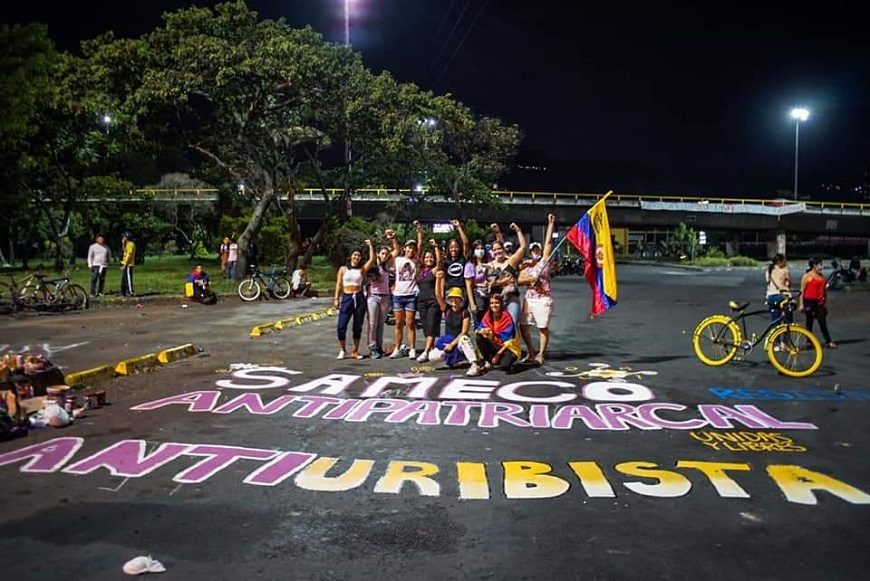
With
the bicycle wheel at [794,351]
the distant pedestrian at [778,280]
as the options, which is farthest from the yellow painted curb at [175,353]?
the distant pedestrian at [778,280]

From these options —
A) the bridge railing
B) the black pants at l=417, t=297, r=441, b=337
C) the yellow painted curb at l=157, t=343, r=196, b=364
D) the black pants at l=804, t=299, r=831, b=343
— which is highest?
the bridge railing

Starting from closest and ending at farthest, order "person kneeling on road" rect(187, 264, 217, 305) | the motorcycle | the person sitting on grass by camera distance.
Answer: the person sitting on grass, "person kneeling on road" rect(187, 264, 217, 305), the motorcycle

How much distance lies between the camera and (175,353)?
11.7 m

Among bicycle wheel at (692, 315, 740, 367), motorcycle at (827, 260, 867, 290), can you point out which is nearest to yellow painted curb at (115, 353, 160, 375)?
bicycle wheel at (692, 315, 740, 367)

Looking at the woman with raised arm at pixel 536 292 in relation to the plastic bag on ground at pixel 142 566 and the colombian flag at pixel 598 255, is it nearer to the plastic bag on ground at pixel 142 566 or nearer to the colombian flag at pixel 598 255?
the colombian flag at pixel 598 255

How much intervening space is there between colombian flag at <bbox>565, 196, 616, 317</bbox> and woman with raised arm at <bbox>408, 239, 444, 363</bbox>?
7.07 ft

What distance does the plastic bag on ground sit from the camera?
13.9ft

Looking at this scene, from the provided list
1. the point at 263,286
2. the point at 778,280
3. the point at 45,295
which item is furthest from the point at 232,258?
the point at 778,280

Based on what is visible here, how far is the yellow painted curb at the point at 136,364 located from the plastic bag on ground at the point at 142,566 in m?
6.46

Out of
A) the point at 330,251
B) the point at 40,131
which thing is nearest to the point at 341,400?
the point at 40,131

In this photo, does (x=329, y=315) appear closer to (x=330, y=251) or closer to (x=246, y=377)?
(x=246, y=377)

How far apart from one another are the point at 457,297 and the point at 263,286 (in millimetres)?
12794

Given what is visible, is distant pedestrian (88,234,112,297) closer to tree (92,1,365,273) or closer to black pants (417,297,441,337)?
tree (92,1,365,273)

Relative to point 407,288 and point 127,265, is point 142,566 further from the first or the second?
point 127,265
